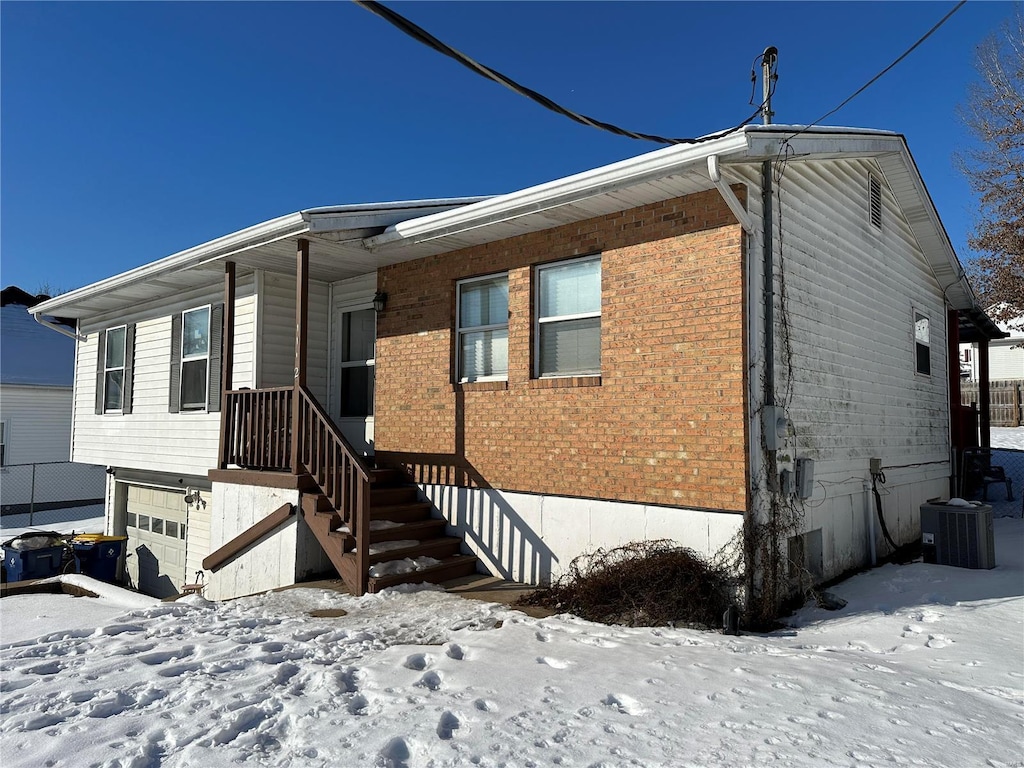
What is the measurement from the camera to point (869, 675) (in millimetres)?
4359

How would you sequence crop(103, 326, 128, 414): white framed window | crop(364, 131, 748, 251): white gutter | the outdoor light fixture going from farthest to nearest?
1. crop(103, 326, 128, 414): white framed window
2. the outdoor light fixture
3. crop(364, 131, 748, 251): white gutter

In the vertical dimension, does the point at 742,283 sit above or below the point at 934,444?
above

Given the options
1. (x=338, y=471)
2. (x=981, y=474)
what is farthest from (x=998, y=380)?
(x=338, y=471)

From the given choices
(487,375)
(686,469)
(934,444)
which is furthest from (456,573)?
(934,444)

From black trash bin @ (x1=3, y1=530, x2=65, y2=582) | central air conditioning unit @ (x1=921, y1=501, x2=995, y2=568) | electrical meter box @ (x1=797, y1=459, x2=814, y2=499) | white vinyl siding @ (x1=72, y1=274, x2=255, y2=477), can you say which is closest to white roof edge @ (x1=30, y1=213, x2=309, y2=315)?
white vinyl siding @ (x1=72, y1=274, x2=255, y2=477)

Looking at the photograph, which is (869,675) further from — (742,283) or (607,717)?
(742,283)

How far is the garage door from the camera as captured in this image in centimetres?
1229

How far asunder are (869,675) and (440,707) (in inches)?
108

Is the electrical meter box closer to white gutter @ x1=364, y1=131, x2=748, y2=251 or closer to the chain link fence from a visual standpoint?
white gutter @ x1=364, y1=131, x2=748, y2=251

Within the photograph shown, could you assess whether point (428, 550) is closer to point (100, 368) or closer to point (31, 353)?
point (100, 368)

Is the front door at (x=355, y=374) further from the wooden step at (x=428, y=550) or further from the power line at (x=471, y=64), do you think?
the power line at (x=471, y=64)

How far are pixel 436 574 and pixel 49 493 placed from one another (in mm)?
20070

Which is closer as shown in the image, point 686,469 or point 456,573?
point 686,469

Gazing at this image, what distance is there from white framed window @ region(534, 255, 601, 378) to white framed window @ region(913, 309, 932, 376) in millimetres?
6382
